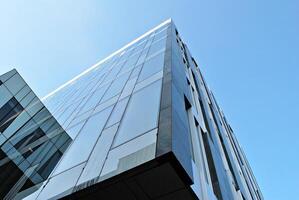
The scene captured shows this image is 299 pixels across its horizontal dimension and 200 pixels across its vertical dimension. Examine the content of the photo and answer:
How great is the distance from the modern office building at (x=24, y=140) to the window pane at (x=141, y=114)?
9.09 ft

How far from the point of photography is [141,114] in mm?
7566

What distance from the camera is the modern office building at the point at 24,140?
8.91 m

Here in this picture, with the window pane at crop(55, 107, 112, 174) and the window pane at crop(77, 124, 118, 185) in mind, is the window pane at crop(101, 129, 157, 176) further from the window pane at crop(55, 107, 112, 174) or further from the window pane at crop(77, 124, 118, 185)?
the window pane at crop(55, 107, 112, 174)

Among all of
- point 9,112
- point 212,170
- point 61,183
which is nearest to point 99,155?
point 61,183

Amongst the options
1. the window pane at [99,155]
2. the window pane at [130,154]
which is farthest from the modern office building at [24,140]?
the window pane at [130,154]

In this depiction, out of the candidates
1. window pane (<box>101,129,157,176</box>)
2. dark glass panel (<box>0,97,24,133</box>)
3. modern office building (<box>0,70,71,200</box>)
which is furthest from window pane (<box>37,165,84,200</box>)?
dark glass panel (<box>0,97,24,133</box>)

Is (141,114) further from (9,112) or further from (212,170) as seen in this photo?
(9,112)

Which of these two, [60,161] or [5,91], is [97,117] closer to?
[60,161]


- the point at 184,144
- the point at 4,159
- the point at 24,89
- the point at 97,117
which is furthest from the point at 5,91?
the point at 184,144

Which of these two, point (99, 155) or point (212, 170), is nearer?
point (99, 155)

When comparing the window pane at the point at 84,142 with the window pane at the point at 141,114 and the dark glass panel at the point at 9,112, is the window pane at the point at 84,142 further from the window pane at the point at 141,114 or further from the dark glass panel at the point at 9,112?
the dark glass panel at the point at 9,112

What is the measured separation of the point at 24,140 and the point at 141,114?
5733mm

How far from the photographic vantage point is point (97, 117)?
390 inches

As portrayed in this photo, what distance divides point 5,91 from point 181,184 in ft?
33.2
